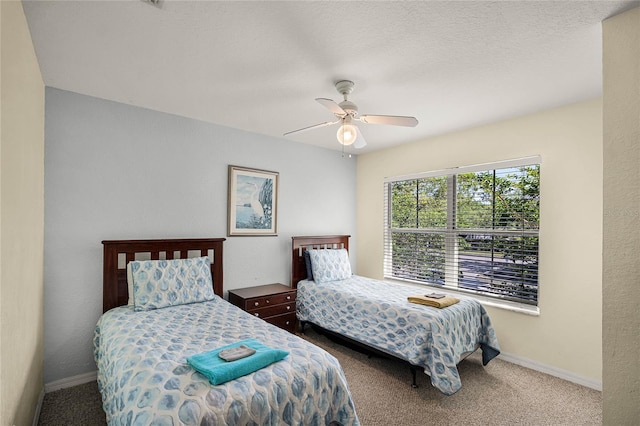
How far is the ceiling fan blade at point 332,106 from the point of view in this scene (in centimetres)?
215

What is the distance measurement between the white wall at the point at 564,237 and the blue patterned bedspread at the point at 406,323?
0.47 m

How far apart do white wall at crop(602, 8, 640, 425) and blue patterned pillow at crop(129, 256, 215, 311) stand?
9.71 ft

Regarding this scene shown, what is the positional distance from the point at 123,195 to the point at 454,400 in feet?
11.2

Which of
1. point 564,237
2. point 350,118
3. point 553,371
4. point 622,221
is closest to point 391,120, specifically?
point 350,118

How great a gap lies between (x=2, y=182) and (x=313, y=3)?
166 centimetres

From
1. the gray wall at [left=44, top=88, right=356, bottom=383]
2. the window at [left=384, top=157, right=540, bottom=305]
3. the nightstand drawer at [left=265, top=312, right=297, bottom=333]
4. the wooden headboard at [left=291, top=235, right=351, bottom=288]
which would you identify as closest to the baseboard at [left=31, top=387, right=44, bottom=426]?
the gray wall at [left=44, top=88, right=356, bottom=383]

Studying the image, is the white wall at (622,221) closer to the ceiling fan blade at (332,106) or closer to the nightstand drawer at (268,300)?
the ceiling fan blade at (332,106)

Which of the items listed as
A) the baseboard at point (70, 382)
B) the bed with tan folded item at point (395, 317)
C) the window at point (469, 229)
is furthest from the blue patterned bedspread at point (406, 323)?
the baseboard at point (70, 382)

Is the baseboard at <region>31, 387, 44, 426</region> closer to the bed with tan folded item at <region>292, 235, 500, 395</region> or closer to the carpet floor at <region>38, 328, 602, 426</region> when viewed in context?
the carpet floor at <region>38, 328, 602, 426</region>

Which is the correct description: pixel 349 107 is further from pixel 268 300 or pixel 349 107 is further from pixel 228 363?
pixel 268 300

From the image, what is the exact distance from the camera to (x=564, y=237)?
9.78ft

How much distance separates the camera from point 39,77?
230cm

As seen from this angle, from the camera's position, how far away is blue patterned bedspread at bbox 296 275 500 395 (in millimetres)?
2613

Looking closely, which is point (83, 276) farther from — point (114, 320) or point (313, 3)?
point (313, 3)
